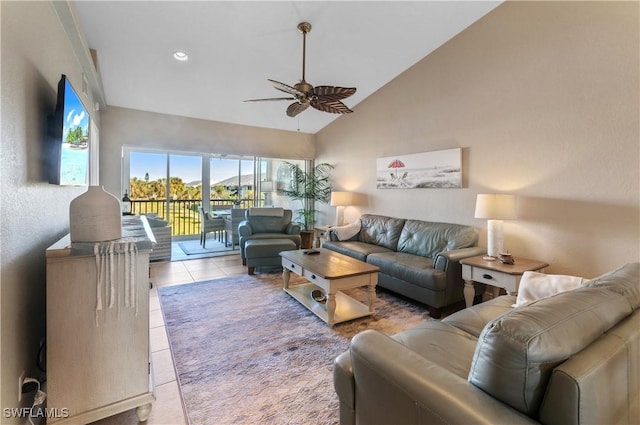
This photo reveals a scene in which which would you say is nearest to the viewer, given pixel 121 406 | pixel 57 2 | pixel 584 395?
pixel 584 395

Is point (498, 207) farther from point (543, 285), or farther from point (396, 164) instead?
point (396, 164)

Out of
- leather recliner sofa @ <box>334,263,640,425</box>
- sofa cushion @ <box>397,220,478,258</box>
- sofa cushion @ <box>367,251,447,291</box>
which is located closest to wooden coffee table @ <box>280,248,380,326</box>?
sofa cushion @ <box>367,251,447,291</box>

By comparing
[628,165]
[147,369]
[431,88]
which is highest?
[431,88]

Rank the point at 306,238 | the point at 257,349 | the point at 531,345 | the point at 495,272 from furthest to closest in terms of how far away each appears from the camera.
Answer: the point at 306,238
the point at 495,272
the point at 257,349
the point at 531,345

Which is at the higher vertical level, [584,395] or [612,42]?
[612,42]

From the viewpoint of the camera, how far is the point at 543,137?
285cm

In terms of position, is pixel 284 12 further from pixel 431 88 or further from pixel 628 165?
pixel 628 165

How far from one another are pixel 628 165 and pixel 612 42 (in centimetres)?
104

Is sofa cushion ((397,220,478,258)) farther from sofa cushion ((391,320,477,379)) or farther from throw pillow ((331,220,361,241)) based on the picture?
sofa cushion ((391,320,477,379))

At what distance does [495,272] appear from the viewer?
2615 mm

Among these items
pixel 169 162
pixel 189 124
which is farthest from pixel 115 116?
pixel 169 162

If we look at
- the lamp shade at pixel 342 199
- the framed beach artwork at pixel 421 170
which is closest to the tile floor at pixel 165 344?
the lamp shade at pixel 342 199

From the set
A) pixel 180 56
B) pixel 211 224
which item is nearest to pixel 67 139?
pixel 180 56

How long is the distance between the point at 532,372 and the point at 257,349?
193 centimetres
